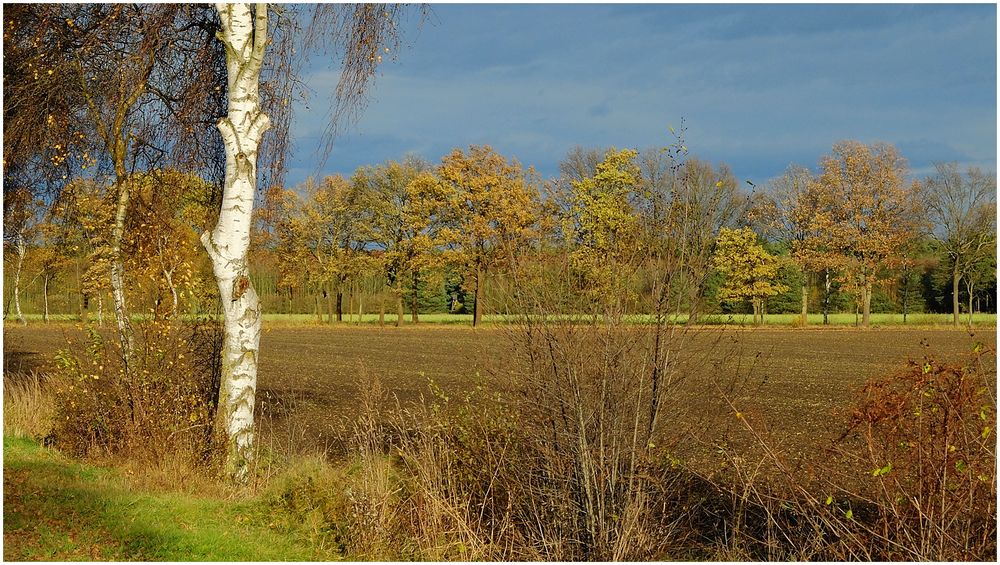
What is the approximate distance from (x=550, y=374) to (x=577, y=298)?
1.85 feet

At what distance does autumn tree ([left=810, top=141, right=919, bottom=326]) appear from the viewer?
1972 inches

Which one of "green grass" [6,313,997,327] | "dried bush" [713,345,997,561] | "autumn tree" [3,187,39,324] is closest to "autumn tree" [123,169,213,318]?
"autumn tree" [3,187,39,324]

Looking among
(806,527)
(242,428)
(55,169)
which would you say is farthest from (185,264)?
(806,527)

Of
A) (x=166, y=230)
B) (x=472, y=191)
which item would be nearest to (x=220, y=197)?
(x=166, y=230)

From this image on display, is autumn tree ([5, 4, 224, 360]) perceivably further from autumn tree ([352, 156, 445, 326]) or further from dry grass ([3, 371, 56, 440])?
autumn tree ([352, 156, 445, 326])

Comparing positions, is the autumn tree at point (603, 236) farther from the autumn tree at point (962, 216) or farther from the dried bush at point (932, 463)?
the autumn tree at point (962, 216)

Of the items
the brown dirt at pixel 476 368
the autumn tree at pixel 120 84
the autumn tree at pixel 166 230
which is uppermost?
the autumn tree at pixel 120 84

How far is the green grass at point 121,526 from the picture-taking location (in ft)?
20.1

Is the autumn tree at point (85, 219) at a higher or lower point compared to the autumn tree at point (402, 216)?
lower

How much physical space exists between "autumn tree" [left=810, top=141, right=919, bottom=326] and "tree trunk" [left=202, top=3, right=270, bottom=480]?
47.3 metres

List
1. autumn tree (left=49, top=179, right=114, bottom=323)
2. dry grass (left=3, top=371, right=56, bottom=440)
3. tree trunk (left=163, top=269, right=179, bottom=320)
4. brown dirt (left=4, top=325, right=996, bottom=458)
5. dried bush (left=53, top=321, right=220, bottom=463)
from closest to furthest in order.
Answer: brown dirt (left=4, top=325, right=996, bottom=458), dried bush (left=53, top=321, right=220, bottom=463), tree trunk (left=163, top=269, right=179, bottom=320), dry grass (left=3, top=371, right=56, bottom=440), autumn tree (left=49, top=179, right=114, bottom=323)

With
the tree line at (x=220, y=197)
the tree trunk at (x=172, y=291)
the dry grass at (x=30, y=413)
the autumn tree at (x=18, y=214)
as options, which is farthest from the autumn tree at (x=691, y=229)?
Answer: the autumn tree at (x=18, y=214)

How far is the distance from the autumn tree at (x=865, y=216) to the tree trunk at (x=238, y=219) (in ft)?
155

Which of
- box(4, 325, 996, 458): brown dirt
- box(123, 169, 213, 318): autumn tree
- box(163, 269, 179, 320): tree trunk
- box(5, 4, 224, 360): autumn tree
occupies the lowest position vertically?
box(4, 325, 996, 458): brown dirt
